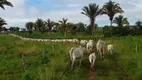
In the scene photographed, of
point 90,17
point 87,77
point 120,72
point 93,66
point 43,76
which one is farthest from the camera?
point 90,17

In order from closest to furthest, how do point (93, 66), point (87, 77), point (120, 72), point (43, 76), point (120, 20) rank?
point (43, 76), point (87, 77), point (120, 72), point (93, 66), point (120, 20)

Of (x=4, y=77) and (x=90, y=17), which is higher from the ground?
(x=90, y=17)

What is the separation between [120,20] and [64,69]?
7332cm

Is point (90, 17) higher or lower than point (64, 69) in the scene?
higher

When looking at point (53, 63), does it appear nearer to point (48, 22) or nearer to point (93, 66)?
point (93, 66)

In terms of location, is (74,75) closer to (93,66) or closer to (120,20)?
(93,66)

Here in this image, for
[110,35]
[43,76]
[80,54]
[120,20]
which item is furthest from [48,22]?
[43,76]

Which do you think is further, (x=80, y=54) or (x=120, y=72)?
(x=80, y=54)

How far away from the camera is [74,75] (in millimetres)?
18438

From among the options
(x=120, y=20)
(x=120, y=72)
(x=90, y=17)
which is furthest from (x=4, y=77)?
(x=120, y=20)

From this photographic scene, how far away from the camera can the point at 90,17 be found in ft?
219

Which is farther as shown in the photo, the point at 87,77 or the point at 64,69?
the point at 64,69

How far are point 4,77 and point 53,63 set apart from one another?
317 centimetres

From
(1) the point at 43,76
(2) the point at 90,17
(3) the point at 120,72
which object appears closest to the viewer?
(1) the point at 43,76
